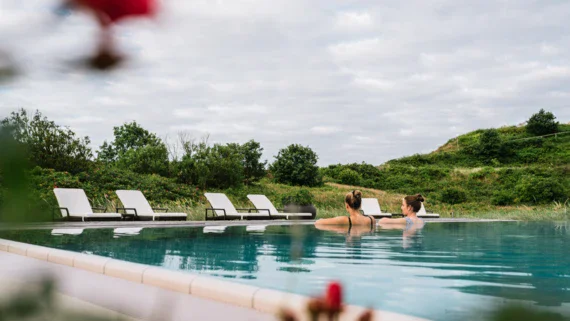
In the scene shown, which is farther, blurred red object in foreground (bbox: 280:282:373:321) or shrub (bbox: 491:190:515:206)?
shrub (bbox: 491:190:515:206)

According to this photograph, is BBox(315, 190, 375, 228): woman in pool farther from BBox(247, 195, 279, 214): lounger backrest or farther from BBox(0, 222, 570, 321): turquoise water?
BBox(247, 195, 279, 214): lounger backrest

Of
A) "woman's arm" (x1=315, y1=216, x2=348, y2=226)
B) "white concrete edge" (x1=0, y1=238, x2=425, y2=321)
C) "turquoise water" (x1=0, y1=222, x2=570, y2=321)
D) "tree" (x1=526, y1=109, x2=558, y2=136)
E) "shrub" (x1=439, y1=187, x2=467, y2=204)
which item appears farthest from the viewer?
"tree" (x1=526, y1=109, x2=558, y2=136)

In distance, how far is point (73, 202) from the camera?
10062mm

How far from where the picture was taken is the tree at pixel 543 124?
37.6 metres

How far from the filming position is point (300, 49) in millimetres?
1034

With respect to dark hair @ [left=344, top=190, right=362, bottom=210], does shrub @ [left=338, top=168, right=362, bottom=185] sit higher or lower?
higher

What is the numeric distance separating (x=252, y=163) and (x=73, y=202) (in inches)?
588

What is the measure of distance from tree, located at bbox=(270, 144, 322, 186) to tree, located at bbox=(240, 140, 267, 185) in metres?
1.36

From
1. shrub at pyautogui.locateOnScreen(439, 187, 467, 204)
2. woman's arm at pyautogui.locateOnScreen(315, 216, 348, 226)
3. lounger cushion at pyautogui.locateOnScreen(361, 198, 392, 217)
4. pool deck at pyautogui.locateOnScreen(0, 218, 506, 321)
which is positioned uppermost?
shrub at pyautogui.locateOnScreen(439, 187, 467, 204)

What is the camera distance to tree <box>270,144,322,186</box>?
2562 centimetres

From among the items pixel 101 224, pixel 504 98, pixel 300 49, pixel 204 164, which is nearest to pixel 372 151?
pixel 101 224

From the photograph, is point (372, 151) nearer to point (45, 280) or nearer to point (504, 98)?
point (45, 280)

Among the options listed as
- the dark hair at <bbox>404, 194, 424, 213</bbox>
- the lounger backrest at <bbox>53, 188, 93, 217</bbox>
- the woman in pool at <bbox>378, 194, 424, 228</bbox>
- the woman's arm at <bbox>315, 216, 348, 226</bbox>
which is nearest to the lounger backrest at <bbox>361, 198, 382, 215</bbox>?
the woman in pool at <bbox>378, 194, 424, 228</bbox>

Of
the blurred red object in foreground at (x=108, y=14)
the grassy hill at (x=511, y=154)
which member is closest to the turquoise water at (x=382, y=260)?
the blurred red object in foreground at (x=108, y=14)
